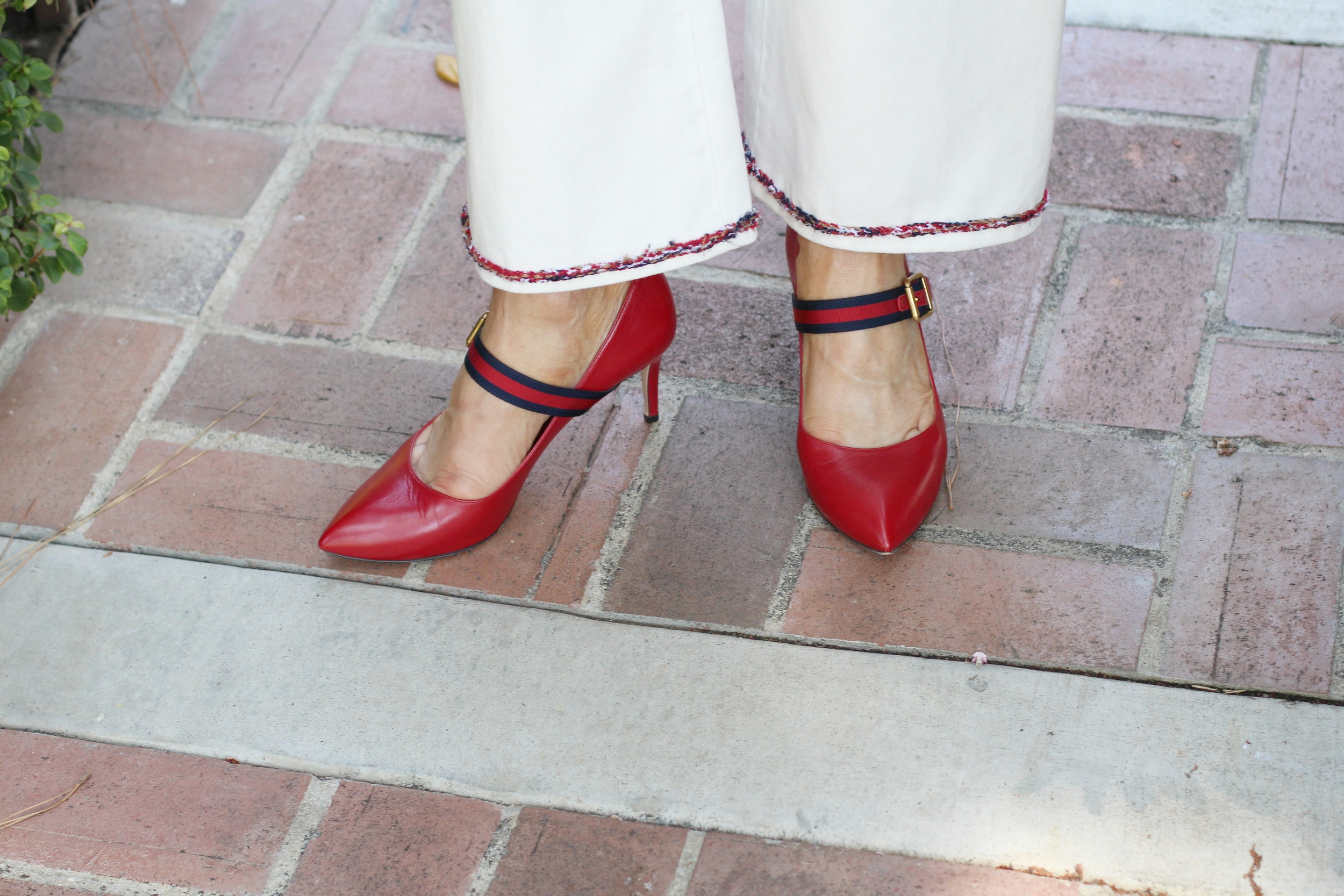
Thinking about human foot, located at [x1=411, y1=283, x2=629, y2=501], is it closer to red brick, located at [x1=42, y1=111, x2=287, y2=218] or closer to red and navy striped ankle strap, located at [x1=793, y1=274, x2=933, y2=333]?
red and navy striped ankle strap, located at [x1=793, y1=274, x2=933, y2=333]

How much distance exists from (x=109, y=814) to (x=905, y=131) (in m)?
0.98

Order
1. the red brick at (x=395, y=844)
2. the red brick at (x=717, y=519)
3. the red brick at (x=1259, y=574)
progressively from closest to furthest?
the red brick at (x=395, y=844) → the red brick at (x=1259, y=574) → the red brick at (x=717, y=519)

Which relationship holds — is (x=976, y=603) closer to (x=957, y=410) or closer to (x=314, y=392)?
(x=957, y=410)

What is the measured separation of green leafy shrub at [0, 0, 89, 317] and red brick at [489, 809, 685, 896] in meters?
0.89

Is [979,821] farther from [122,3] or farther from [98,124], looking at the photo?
Answer: [122,3]

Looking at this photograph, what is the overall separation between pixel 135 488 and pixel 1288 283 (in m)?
1.46

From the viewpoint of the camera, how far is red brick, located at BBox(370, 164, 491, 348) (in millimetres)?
1615

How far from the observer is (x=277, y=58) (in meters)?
2.05

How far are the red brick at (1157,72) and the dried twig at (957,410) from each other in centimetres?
53

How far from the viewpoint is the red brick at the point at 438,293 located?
5.30 ft

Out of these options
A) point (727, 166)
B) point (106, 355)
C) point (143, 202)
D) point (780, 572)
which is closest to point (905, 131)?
point (727, 166)

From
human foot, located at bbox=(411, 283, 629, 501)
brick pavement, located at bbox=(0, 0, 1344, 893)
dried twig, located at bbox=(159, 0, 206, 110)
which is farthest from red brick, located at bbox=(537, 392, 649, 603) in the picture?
dried twig, located at bbox=(159, 0, 206, 110)

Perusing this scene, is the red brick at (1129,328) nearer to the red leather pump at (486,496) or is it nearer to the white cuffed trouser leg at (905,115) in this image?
the white cuffed trouser leg at (905,115)

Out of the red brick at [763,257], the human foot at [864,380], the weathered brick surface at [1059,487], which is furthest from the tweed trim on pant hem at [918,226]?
the red brick at [763,257]
